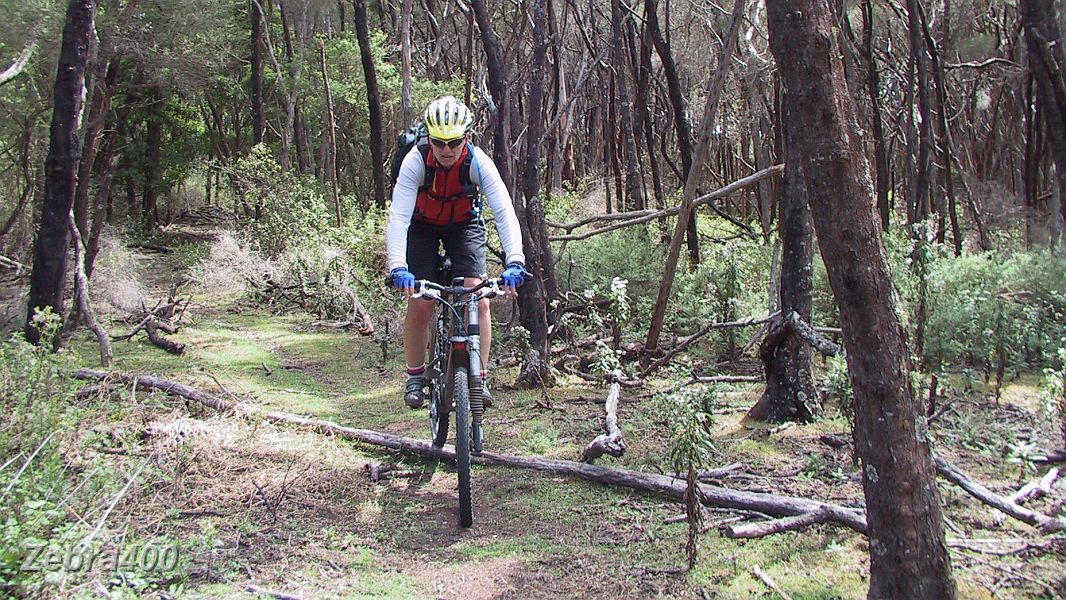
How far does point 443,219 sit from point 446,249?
22 centimetres

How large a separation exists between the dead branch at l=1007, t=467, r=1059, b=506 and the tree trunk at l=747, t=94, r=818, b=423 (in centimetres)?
168

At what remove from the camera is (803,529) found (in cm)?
416

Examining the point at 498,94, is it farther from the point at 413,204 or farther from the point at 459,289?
the point at 459,289

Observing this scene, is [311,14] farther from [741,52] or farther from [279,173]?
[741,52]

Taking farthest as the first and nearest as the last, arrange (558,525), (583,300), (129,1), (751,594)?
(129,1) → (583,300) → (558,525) → (751,594)

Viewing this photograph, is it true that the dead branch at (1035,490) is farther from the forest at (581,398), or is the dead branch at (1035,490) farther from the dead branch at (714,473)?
the dead branch at (714,473)

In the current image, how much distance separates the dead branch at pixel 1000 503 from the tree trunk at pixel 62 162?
7522 millimetres

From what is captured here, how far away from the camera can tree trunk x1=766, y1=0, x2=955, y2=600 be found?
304cm

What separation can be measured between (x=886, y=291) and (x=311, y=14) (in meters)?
24.5

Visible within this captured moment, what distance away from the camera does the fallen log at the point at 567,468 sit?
4312 millimetres

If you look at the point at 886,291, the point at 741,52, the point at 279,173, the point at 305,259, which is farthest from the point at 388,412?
the point at 741,52

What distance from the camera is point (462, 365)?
5.13 metres

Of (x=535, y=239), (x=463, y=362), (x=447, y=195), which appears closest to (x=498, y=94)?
(x=535, y=239)

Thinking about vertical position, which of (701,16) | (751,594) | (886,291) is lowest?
(751,594)
